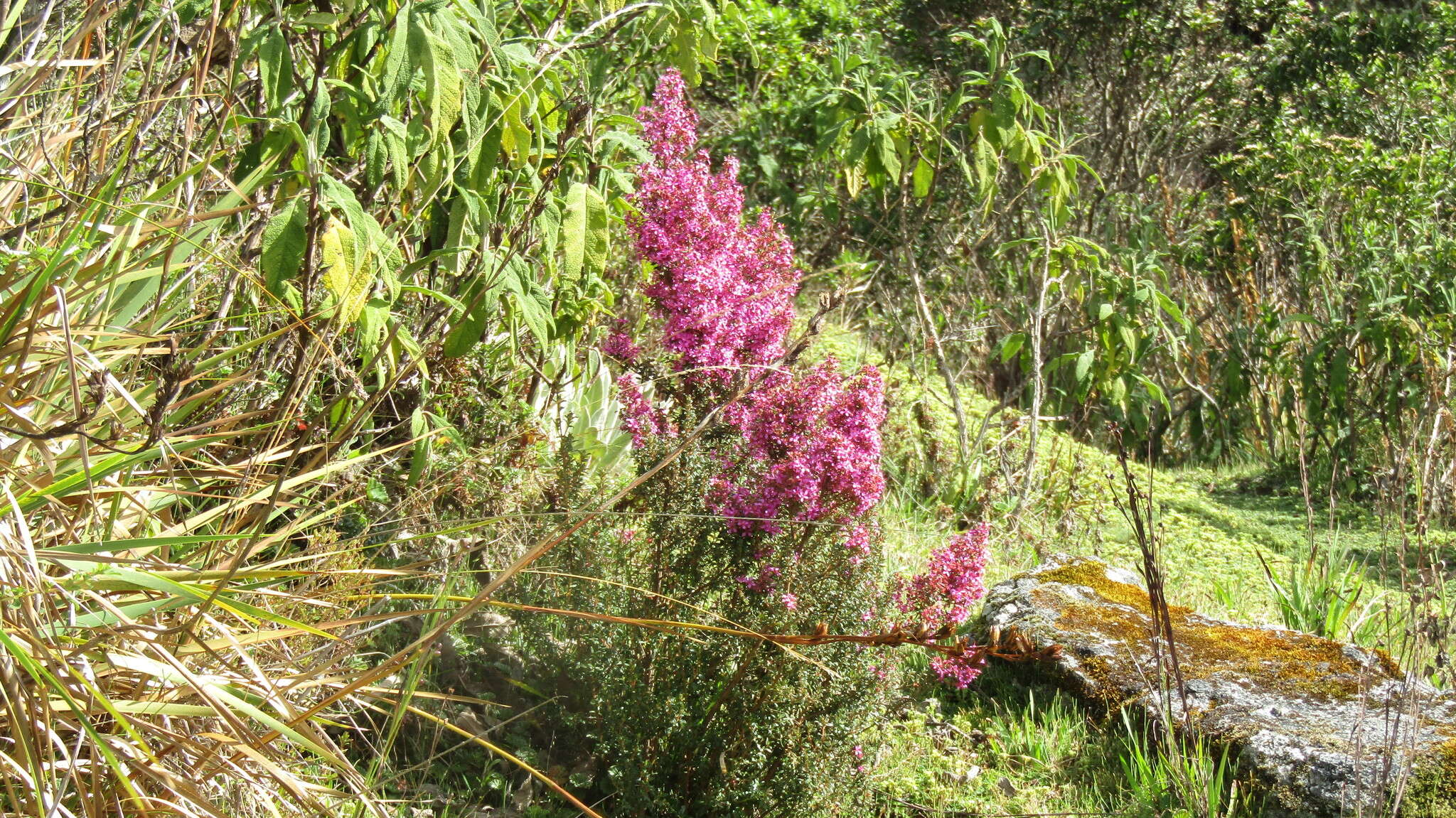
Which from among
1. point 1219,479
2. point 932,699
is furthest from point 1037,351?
point 1219,479

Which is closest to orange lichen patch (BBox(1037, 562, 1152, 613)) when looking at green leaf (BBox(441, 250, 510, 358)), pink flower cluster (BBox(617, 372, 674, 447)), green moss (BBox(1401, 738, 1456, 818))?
green moss (BBox(1401, 738, 1456, 818))

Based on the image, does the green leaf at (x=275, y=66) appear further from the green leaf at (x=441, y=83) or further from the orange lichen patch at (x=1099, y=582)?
the orange lichen patch at (x=1099, y=582)

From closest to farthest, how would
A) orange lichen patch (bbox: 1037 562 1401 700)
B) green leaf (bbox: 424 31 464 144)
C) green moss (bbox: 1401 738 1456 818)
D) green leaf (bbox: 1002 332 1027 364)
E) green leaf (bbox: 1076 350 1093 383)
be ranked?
green leaf (bbox: 424 31 464 144) < green moss (bbox: 1401 738 1456 818) < orange lichen patch (bbox: 1037 562 1401 700) < green leaf (bbox: 1076 350 1093 383) < green leaf (bbox: 1002 332 1027 364)

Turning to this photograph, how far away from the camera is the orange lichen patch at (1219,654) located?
129 inches

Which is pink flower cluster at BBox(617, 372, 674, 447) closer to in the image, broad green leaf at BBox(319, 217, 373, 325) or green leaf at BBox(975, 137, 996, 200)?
broad green leaf at BBox(319, 217, 373, 325)

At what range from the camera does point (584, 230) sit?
2510 millimetres

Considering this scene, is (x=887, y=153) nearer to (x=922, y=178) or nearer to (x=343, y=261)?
(x=922, y=178)

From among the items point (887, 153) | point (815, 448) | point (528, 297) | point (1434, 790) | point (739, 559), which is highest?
point (887, 153)

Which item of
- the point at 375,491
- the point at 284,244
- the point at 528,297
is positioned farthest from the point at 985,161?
the point at 284,244

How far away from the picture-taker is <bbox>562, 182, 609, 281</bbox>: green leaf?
8.11 feet

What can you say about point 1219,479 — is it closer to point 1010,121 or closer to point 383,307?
point 1010,121

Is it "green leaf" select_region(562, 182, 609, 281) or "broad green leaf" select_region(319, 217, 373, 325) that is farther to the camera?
"green leaf" select_region(562, 182, 609, 281)

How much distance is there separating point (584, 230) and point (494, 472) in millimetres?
1159

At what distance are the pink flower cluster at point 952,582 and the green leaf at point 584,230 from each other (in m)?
1.01
